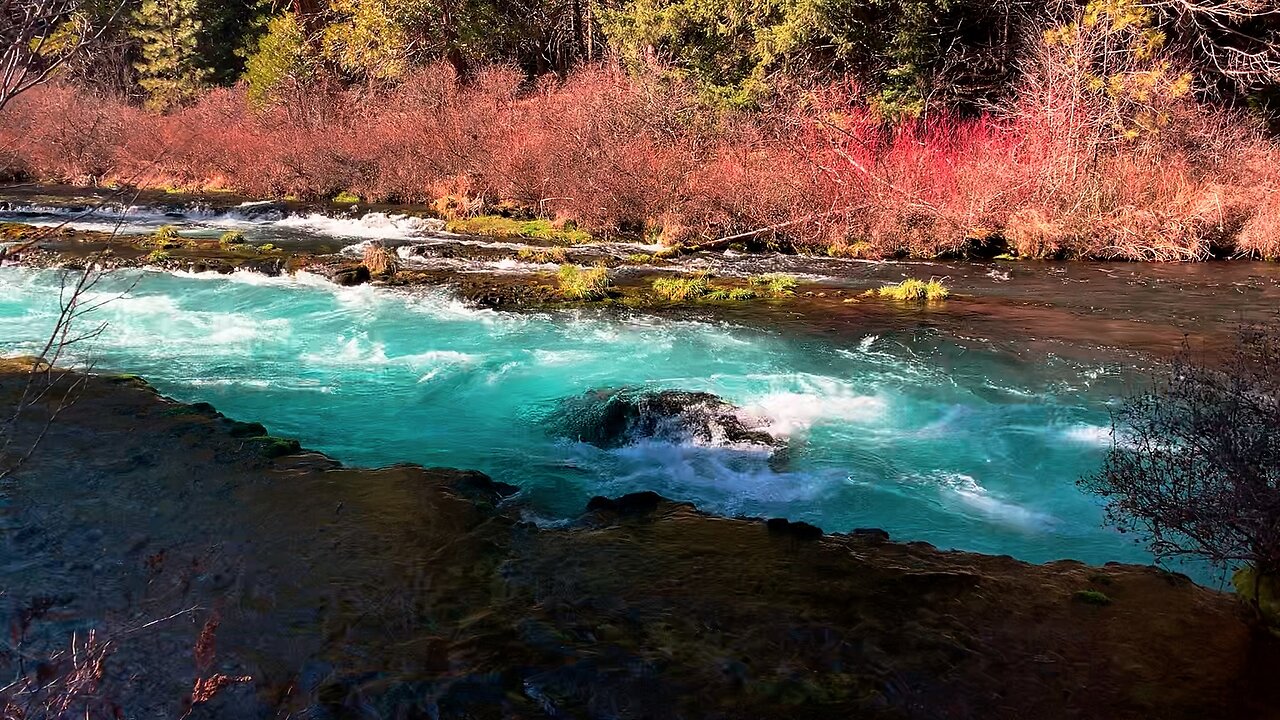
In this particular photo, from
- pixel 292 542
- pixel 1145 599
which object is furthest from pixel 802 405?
pixel 292 542

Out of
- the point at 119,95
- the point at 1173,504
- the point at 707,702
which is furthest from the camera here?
the point at 119,95

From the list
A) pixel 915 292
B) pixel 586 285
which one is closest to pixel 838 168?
pixel 915 292

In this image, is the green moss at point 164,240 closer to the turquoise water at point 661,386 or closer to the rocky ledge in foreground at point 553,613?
the turquoise water at point 661,386

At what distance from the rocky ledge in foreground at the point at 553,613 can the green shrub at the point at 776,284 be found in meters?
8.57

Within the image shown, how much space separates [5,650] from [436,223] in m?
18.1

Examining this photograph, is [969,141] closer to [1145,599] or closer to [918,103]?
[918,103]

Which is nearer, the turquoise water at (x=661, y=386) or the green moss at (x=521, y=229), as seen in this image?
the turquoise water at (x=661, y=386)

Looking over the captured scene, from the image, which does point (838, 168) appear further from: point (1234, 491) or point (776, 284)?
point (1234, 491)

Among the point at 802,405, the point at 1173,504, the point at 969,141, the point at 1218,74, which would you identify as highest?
the point at 1218,74

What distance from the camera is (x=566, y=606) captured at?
502cm

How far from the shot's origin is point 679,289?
46.8 ft

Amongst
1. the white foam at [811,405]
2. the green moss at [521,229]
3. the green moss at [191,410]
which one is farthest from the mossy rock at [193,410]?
the green moss at [521,229]

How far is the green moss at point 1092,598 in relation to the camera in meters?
5.14

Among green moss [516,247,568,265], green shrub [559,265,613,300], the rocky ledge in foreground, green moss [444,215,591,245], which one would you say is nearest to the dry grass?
green moss [516,247,568,265]
